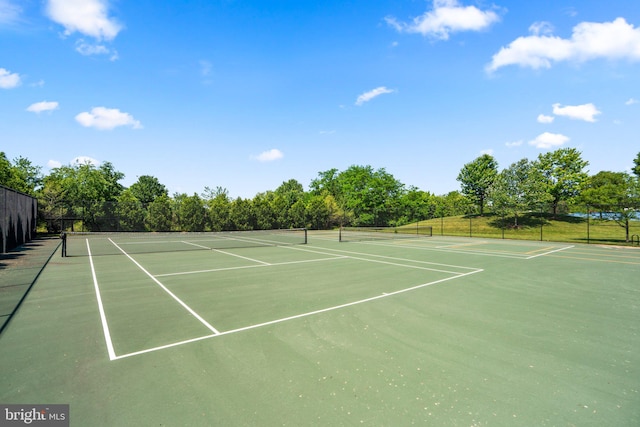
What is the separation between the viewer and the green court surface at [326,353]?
3273 mm

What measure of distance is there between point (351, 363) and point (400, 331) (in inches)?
64.0

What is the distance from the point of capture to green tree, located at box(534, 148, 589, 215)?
47.4m

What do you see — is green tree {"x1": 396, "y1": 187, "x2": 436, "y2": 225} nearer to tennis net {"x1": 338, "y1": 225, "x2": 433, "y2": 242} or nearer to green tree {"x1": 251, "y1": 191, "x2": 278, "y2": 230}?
tennis net {"x1": 338, "y1": 225, "x2": 433, "y2": 242}

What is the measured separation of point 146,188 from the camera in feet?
251

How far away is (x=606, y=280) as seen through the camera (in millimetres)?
10547

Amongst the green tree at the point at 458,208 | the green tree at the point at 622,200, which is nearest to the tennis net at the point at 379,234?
the green tree at the point at 622,200

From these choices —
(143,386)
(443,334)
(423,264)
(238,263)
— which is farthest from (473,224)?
(143,386)

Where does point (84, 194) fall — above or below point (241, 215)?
above

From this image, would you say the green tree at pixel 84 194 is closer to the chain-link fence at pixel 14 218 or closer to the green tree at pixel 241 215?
the chain-link fence at pixel 14 218

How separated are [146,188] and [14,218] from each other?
64171 millimetres

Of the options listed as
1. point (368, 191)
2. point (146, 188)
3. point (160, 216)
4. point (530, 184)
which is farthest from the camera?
point (146, 188)

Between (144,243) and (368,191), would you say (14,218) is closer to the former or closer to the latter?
(144,243)

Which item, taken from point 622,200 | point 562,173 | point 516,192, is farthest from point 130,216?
point 562,173

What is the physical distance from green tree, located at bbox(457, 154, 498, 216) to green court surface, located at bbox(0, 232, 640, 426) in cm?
4861
